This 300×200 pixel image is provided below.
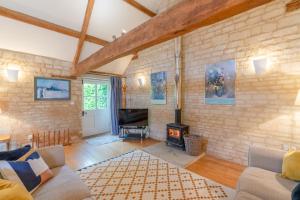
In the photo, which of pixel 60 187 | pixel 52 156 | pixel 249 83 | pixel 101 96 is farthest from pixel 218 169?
pixel 101 96

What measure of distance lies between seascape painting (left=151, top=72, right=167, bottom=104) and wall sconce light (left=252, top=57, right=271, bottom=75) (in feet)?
7.55

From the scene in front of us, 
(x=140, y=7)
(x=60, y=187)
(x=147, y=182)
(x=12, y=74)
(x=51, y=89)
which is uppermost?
(x=140, y=7)

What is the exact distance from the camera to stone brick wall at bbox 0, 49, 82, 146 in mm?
3574

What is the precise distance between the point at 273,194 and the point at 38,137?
492 cm

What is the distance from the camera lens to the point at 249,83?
115 inches

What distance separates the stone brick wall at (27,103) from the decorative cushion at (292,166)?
499cm

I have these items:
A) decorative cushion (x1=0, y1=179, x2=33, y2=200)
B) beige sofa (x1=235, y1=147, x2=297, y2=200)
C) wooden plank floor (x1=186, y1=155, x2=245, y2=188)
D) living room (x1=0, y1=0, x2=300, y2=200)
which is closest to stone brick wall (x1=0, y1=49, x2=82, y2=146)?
living room (x1=0, y1=0, x2=300, y2=200)

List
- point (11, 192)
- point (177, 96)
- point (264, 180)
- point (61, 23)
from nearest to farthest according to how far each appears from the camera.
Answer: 1. point (11, 192)
2. point (264, 180)
3. point (61, 23)
4. point (177, 96)

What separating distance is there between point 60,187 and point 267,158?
2.48 metres

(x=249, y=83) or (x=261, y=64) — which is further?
(x=249, y=83)

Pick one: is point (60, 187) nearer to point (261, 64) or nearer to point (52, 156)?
point (52, 156)

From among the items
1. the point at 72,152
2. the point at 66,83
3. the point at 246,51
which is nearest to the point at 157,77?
the point at 246,51

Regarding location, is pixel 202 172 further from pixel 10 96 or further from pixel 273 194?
pixel 10 96

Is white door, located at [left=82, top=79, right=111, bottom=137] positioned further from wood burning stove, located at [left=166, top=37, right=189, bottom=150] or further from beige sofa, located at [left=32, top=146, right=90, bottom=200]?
beige sofa, located at [left=32, top=146, right=90, bottom=200]
